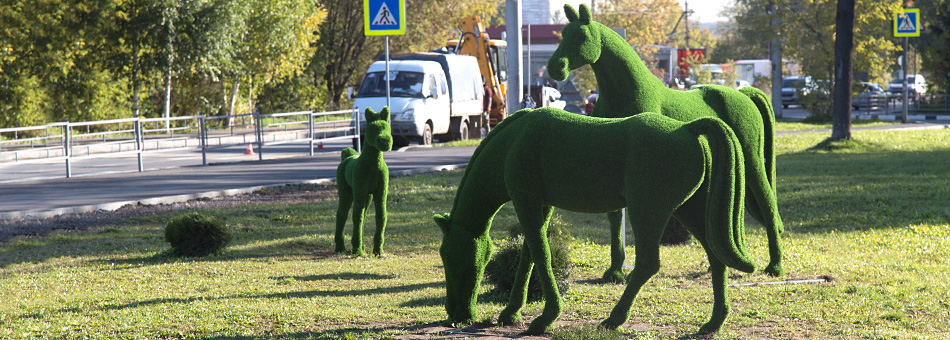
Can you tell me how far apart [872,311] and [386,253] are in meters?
4.76

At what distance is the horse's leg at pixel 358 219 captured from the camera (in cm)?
866

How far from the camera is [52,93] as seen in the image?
28094mm

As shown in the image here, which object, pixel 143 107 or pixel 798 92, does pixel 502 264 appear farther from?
pixel 798 92

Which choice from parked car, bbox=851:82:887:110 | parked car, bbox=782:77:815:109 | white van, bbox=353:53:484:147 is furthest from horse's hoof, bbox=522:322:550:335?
parked car, bbox=851:82:887:110

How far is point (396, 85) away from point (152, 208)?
13.5m

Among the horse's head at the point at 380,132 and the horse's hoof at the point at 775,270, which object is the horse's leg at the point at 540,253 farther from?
the horse's head at the point at 380,132

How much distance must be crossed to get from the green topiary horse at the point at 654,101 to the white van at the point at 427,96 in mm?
16328

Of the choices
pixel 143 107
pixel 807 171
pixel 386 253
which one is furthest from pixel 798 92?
pixel 386 253

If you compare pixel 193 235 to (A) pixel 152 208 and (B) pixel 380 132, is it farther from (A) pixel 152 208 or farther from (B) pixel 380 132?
(A) pixel 152 208

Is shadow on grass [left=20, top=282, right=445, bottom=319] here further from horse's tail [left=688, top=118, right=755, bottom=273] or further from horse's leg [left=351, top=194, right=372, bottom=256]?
horse's tail [left=688, top=118, right=755, bottom=273]

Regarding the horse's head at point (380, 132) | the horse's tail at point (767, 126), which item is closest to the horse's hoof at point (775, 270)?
the horse's tail at point (767, 126)

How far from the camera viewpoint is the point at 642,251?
5137 millimetres

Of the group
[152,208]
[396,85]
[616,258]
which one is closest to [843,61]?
[396,85]

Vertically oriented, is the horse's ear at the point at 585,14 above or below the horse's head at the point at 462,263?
above
